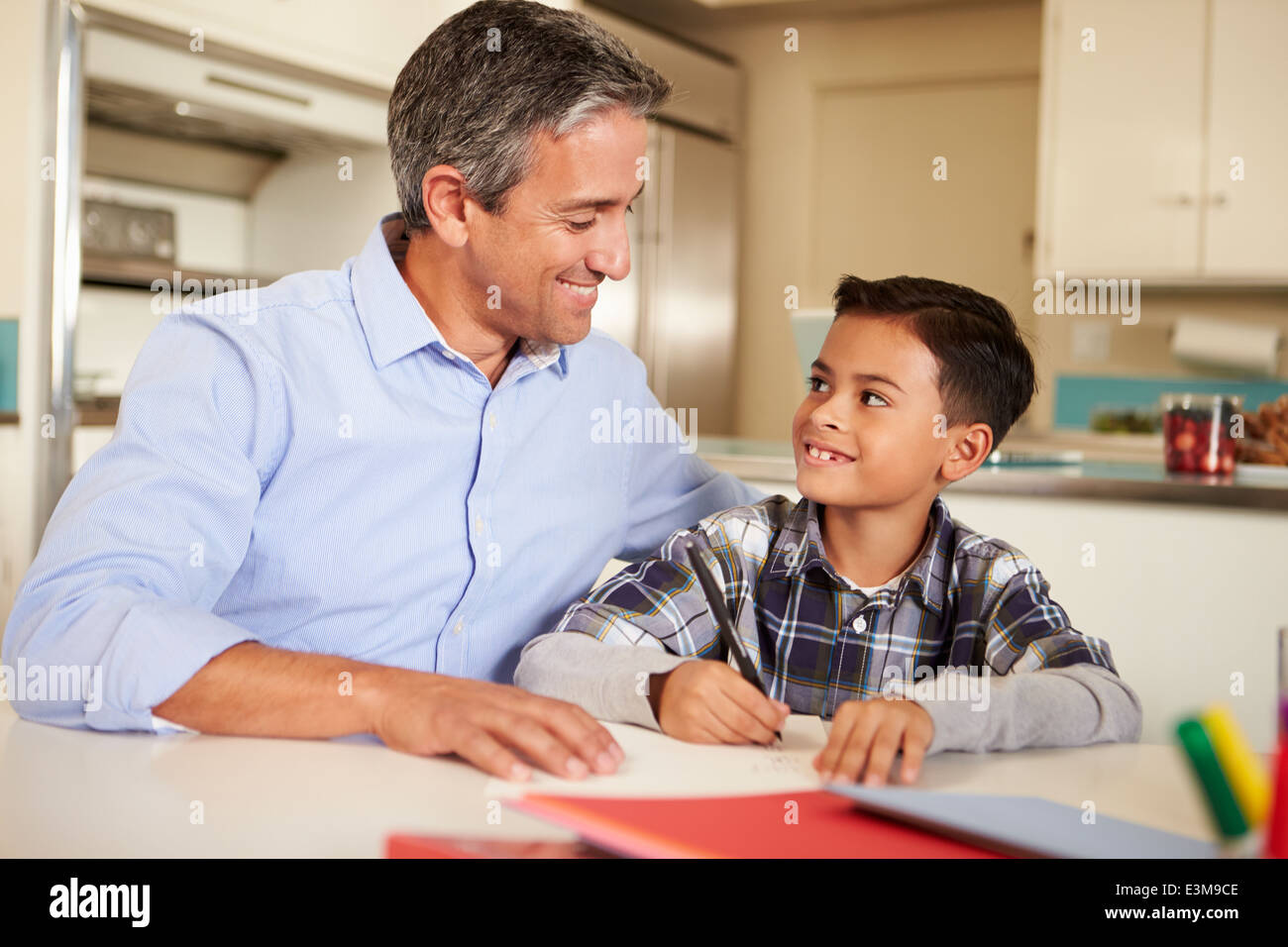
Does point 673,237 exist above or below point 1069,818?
above

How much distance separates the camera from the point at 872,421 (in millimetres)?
1173

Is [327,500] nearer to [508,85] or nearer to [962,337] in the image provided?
[508,85]

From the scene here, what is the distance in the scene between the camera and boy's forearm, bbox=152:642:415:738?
79 cm

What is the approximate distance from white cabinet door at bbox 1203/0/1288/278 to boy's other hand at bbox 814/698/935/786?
11.0 feet

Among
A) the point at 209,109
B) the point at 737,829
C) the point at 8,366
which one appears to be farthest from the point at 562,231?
the point at 209,109

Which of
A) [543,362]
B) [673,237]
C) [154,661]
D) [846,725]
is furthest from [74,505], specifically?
[673,237]

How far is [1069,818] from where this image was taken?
62 centimetres

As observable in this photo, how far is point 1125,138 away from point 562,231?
10.2 feet

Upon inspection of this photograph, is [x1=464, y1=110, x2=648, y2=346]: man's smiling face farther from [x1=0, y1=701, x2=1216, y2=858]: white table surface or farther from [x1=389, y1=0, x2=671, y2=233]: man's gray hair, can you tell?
[x1=0, y1=701, x2=1216, y2=858]: white table surface

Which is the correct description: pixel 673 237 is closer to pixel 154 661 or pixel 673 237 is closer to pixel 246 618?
pixel 246 618

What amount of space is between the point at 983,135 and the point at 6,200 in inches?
130

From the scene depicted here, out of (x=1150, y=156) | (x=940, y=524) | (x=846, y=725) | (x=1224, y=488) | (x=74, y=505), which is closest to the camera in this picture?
(x=846, y=725)
